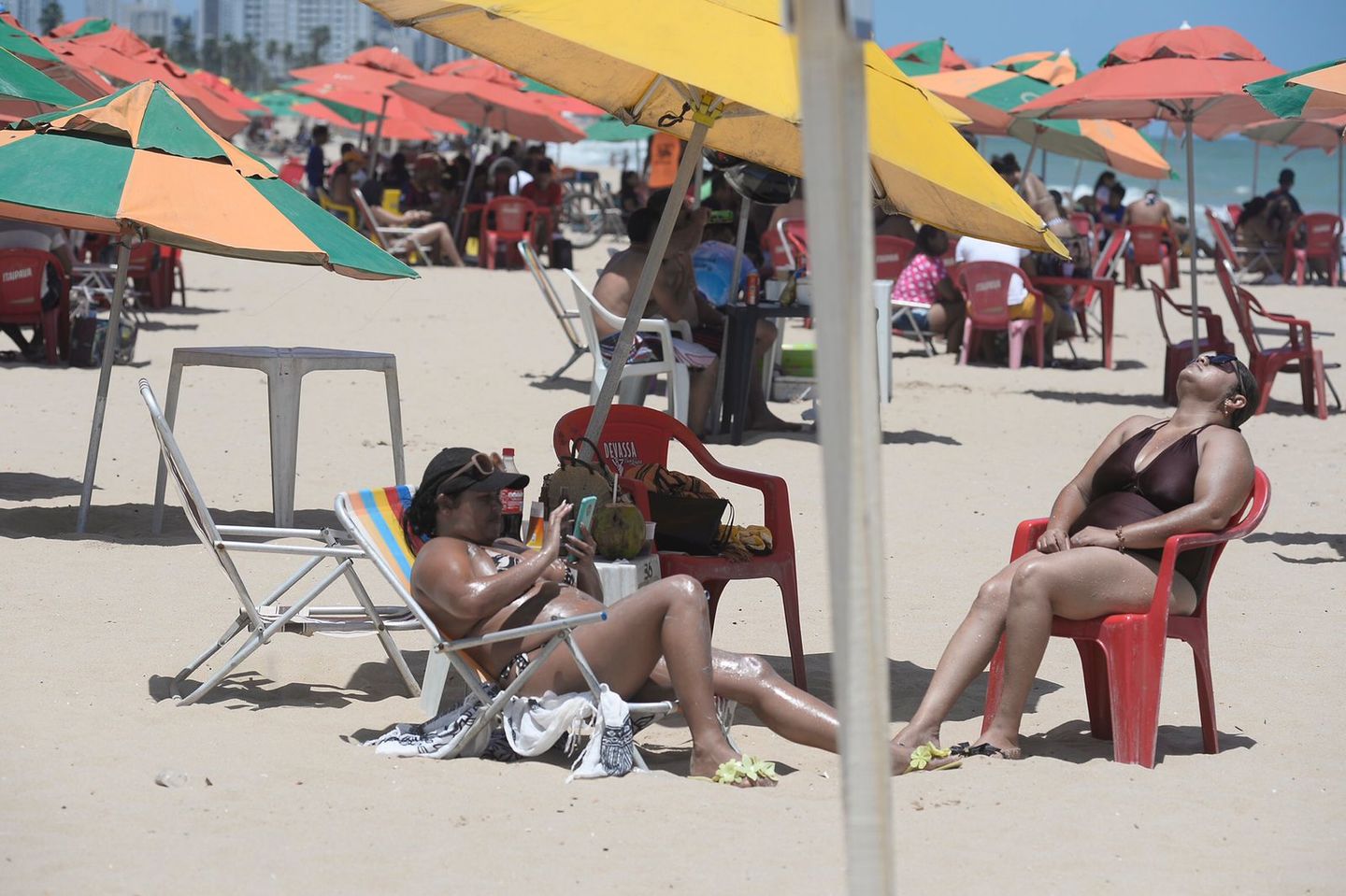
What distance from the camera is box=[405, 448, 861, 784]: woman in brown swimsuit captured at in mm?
3734

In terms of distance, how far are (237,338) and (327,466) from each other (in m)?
4.76

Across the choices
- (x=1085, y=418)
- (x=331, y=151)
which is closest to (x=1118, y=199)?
(x=1085, y=418)

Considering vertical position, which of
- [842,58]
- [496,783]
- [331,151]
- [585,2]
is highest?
[331,151]

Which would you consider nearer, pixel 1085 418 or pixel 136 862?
pixel 136 862

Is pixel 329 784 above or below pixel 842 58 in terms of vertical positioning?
below

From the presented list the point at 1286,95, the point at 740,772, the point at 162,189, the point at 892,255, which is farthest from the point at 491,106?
the point at 740,772

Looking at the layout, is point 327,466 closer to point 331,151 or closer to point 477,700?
point 477,700

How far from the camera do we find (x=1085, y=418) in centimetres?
992

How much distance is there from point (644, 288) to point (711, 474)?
0.61m

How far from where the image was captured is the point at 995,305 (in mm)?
11891

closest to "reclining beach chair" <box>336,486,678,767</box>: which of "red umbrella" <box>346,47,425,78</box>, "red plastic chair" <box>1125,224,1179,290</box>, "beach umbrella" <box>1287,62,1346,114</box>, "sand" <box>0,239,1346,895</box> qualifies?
Result: "sand" <box>0,239,1346,895</box>

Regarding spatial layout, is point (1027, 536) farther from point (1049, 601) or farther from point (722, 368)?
point (722, 368)

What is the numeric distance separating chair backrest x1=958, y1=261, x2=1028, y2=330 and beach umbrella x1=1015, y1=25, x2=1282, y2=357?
1.46m

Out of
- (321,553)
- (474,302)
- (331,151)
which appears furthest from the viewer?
(331,151)
